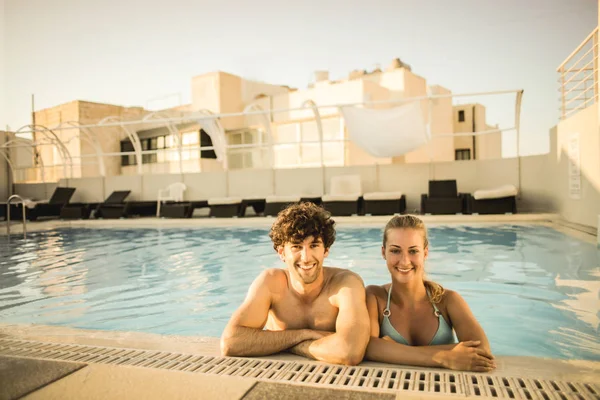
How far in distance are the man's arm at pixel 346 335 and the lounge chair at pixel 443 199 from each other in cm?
798

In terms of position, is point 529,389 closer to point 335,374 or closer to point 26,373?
point 335,374

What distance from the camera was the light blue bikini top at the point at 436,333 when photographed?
225 cm

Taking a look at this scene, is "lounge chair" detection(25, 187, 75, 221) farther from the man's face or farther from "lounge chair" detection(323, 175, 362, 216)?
the man's face

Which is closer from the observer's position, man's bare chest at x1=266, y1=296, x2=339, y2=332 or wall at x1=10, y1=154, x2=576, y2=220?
man's bare chest at x1=266, y1=296, x2=339, y2=332

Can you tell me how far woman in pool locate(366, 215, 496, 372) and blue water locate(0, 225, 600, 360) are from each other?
1147mm

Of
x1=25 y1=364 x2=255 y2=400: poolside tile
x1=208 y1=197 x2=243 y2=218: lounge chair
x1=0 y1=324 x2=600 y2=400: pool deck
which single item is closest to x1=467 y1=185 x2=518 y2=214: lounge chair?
x1=208 y1=197 x2=243 y2=218: lounge chair

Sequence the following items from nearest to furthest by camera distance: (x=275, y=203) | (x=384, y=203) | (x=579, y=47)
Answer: (x=579, y=47)
(x=384, y=203)
(x=275, y=203)

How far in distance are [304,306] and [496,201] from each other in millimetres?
8024

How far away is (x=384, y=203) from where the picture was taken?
10281 millimetres

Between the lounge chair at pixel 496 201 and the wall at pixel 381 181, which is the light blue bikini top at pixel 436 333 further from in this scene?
the lounge chair at pixel 496 201

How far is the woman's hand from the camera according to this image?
195cm

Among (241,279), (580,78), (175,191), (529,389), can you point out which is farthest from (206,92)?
(529,389)

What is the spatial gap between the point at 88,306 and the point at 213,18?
4.11 m

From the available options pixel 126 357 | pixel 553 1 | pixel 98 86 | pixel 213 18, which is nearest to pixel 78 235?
pixel 98 86
